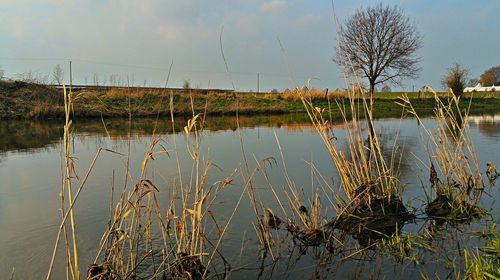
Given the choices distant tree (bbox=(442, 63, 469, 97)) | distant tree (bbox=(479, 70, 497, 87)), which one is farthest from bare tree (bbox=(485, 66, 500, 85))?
distant tree (bbox=(442, 63, 469, 97))

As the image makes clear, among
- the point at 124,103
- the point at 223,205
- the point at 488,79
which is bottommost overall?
the point at 223,205

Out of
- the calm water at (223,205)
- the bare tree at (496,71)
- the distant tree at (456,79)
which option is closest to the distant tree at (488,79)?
the bare tree at (496,71)

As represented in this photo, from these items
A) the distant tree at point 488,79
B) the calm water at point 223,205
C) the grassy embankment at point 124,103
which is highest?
the distant tree at point 488,79

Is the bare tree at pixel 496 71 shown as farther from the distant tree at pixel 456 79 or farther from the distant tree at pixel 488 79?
the distant tree at pixel 456 79

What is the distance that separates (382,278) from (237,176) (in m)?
3.44

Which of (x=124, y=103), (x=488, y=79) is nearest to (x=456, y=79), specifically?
(x=124, y=103)

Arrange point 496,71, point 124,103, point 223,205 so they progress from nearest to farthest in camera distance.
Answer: point 223,205 < point 124,103 < point 496,71

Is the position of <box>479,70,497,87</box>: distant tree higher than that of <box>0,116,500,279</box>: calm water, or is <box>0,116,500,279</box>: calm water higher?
<box>479,70,497,87</box>: distant tree

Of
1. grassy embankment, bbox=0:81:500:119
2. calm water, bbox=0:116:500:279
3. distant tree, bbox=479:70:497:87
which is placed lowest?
calm water, bbox=0:116:500:279

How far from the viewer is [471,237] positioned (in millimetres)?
3512

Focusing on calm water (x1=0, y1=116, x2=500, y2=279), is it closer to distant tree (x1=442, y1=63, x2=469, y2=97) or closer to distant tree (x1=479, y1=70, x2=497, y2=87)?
distant tree (x1=442, y1=63, x2=469, y2=97)

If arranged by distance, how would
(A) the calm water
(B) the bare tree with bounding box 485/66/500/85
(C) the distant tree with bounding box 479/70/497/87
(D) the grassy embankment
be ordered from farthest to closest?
(B) the bare tree with bounding box 485/66/500/85, (C) the distant tree with bounding box 479/70/497/87, (D) the grassy embankment, (A) the calm water

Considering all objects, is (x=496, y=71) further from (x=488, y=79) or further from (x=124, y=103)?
(x=124, y=103)

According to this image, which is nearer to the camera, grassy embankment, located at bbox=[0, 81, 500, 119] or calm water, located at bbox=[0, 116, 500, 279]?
calm water, located at bbox=[0, 116, 500, 279]
